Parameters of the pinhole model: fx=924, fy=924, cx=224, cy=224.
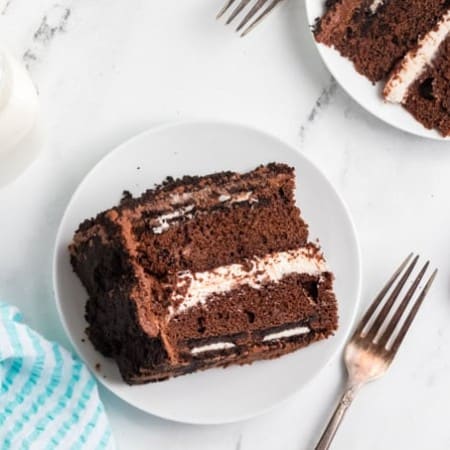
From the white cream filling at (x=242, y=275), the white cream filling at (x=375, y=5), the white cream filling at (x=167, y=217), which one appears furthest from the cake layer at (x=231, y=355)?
the white cream filling at (x=375, y=5)

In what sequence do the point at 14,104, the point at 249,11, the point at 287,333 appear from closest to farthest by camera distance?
the point at 14,104 → the point at 287,333 → the point at 249,11

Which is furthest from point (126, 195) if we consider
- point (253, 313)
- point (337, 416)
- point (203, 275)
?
point (337, 416)

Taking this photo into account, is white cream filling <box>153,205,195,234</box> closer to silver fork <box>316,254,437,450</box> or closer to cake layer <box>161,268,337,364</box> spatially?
cake layer <box>161,268,337,364</box>

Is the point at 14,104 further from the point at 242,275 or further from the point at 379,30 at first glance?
the point at 379,30

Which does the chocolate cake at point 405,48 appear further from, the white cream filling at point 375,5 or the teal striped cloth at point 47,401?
the teal striped cloth at point 47,401

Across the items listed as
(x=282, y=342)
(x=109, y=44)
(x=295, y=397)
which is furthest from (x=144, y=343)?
(x=109, y=44)

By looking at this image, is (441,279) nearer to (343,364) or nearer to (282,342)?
(343,364)
